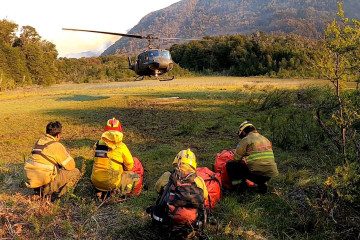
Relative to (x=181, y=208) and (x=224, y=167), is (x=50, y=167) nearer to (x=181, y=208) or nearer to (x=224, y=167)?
(x=181, y=208)

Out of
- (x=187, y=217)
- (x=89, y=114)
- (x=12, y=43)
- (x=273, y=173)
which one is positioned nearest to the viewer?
(x=187, y=217)

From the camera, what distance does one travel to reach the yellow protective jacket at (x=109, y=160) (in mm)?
4867

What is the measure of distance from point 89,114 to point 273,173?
12.3 meters

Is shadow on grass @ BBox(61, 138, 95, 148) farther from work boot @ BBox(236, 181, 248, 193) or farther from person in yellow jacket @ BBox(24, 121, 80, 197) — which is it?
work boot @ BBox(236, 181, 248, 193)

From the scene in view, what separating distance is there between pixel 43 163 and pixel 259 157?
12.3 feet

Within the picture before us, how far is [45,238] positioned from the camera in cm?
384

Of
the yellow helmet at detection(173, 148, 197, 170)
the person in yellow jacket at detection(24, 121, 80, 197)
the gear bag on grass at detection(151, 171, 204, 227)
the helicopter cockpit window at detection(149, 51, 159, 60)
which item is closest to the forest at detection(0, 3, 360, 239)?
the person in yellow jacket at detection(24, 121, 80, 197)

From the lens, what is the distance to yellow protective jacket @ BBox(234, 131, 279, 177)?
5.05 metres

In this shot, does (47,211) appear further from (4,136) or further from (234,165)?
(4,136)

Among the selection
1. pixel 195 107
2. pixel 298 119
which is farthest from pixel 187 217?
pixel 195 107

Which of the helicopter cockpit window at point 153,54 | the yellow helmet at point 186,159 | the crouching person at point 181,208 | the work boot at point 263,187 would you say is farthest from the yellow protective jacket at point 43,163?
the helicopter cockpit window at point 153,54

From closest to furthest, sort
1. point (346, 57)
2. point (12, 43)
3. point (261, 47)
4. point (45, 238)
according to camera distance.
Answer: point (45, 238), point (346, 57), point (12, 43), point (261, 47)

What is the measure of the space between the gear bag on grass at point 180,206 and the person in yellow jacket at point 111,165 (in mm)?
1371

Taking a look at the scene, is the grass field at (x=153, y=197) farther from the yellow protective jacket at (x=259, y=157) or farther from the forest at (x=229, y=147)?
the yellow protective jacket at (x=259, y=157)
